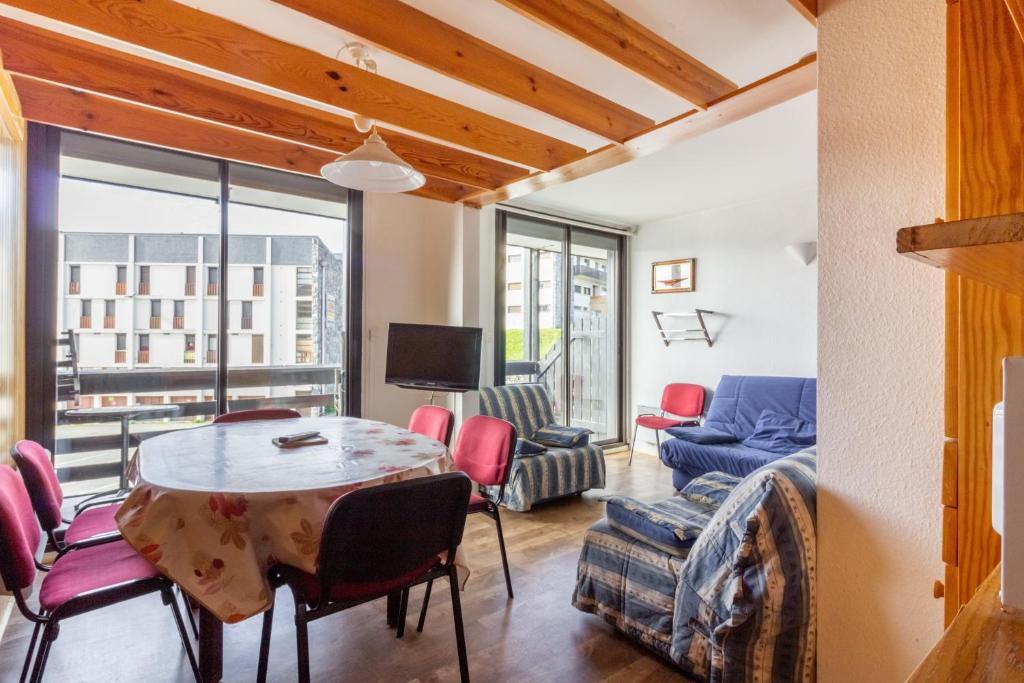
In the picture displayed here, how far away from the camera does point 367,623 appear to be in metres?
2.22

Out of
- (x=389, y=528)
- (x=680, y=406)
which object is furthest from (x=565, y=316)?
(x=389, y=528)

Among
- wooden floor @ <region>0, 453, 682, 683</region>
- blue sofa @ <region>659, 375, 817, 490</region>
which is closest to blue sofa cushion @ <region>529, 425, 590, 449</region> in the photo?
blue sofa @ <region>659, 375, 817, 490</region>

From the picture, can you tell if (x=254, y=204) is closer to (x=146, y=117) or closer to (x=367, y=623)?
(x=146, y=117)

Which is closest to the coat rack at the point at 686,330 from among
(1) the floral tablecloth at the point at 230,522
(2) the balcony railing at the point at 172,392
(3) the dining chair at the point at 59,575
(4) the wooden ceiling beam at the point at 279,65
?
(4) the wooden ceiling beam at the point at 279,65

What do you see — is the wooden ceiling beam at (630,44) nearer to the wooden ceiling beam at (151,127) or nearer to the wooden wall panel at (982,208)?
the wooden wall panel at (982,208)

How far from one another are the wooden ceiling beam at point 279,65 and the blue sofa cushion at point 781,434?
2839mm

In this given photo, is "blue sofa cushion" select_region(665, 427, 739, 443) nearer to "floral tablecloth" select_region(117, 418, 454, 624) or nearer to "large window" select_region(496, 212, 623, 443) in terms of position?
"large window" select_region(496, 212, 623, 443)

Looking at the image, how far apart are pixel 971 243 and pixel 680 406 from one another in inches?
190

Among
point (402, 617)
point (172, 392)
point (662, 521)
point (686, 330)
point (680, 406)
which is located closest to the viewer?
point (662, 521)

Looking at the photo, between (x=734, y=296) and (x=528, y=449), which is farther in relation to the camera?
(x=734, y=296)

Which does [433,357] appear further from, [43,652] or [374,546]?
[43,652]

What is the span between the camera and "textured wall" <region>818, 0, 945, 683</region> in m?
1.38

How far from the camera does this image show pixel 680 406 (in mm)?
5043

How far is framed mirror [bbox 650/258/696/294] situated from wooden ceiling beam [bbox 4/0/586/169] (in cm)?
277
